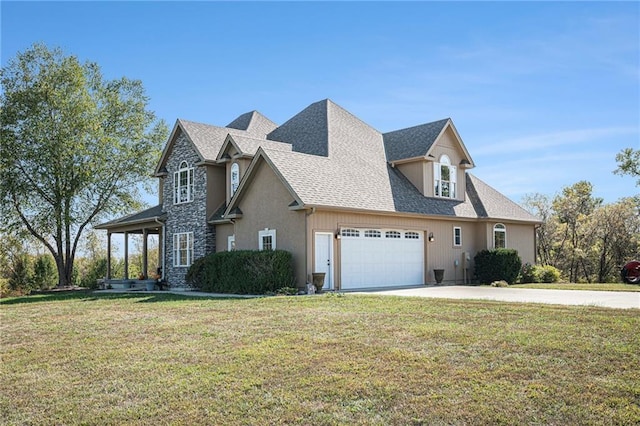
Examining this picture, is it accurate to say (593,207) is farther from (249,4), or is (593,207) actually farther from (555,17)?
(249,4)

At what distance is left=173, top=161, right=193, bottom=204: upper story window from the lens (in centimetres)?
2681

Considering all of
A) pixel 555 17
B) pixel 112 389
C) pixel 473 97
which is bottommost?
pixel 112 389

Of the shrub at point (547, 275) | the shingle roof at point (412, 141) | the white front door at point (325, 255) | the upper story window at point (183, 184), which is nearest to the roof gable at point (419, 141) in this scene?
the shingle roof at point (412, 141)

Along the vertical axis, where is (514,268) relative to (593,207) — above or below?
below

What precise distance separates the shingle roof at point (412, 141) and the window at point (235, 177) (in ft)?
23.1

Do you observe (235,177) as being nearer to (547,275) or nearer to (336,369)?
(547,275)

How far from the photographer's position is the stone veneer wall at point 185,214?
25.7 metres

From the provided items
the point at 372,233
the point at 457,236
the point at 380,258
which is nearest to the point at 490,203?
the point at 457,236

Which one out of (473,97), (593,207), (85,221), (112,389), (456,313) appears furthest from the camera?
(593,207)

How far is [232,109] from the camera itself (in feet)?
108

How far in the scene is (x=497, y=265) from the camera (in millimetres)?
25797

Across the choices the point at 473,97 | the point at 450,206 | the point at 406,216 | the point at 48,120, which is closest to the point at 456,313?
the point at 473,97

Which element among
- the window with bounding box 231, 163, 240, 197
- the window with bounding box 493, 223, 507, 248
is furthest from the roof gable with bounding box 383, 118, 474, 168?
the window with bounding box 231, 163, 240, 197

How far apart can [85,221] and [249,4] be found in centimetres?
2295
